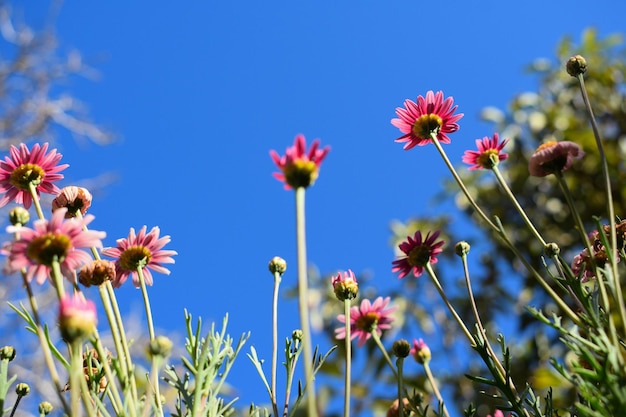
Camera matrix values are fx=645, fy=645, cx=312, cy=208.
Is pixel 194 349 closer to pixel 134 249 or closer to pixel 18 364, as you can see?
pixel 134 249

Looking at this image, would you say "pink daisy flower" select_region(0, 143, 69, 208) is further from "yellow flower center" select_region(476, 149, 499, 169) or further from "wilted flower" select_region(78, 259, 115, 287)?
"yellow flower center" select_region(476, 149, 499, 169)

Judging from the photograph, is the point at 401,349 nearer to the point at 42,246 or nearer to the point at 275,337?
the point at 275,337

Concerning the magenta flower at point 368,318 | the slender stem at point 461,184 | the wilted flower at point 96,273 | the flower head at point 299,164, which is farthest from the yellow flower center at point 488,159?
the wilted flower at point 96,273

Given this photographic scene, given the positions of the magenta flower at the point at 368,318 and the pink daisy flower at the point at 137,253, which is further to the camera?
the magenta flower at the point at 368,318

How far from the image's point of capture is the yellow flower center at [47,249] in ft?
2.14

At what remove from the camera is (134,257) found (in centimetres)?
92

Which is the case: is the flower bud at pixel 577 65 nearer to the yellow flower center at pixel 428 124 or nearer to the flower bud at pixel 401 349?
the yellow flower center at pixel 428 124

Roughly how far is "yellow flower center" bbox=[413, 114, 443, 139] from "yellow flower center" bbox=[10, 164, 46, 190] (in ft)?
1.93

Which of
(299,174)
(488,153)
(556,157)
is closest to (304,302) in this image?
(299,174)

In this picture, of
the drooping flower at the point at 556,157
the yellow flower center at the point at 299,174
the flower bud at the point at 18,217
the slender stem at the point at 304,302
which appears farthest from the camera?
the drooping flower at the point at 556,157

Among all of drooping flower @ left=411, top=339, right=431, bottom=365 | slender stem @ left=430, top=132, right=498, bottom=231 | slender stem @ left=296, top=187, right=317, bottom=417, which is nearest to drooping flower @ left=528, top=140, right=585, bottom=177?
slender stem @ left=430, top=132, right=498, bottom=231

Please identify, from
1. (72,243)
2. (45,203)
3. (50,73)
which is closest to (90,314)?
(72,243)

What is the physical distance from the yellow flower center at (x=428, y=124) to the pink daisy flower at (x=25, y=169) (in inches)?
21.8

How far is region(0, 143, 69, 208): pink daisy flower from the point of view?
0.94 metres
